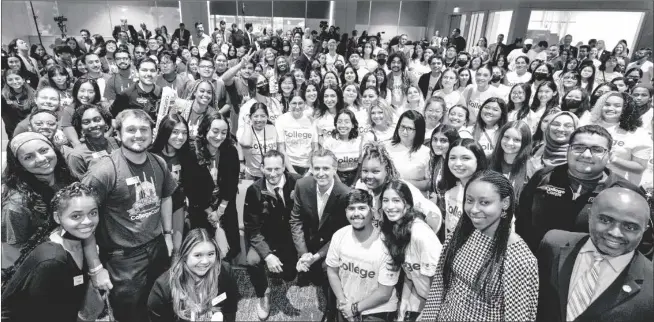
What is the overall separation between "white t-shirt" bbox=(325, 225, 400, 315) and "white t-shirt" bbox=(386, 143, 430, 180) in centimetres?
97

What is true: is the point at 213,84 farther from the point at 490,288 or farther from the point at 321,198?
the point at 490,288

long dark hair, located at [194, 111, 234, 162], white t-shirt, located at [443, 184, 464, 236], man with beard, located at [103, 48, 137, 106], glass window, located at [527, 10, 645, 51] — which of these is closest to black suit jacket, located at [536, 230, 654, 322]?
white t-shirt, located at [443, 184, 464, 236]

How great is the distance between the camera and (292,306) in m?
3.07

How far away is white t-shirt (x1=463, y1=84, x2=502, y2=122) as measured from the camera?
5105 millimetres

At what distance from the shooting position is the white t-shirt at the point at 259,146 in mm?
3695

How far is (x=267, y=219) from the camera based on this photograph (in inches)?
116

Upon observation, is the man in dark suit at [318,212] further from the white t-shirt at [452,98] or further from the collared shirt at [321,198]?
the white t-shirt at [452,98]

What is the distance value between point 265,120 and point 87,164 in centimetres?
163

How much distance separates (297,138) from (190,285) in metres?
2.20

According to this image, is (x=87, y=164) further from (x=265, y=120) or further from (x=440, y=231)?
(x=440, y=231)

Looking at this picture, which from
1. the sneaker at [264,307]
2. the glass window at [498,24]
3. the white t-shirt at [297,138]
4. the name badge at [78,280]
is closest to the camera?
the name badge at [78,280]

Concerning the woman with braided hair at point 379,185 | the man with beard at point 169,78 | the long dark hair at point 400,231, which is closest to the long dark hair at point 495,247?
the long dark hair at point 400,231

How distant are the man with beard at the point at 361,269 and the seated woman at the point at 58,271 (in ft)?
5.05

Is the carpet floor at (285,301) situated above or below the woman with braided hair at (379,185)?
below
